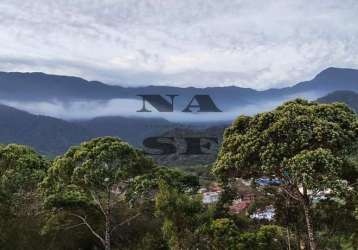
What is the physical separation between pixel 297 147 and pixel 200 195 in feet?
19.0

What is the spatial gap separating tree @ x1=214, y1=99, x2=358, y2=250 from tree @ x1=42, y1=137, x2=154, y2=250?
5.10 m

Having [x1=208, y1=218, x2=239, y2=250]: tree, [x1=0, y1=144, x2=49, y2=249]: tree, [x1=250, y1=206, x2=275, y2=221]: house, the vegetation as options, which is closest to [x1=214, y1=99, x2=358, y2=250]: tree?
the vegetation

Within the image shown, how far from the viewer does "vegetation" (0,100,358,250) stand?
56.2 feet

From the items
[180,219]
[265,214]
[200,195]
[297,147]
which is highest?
[297,147]

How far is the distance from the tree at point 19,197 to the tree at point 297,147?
9277mm

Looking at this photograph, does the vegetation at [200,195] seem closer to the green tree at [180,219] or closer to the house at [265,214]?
the green tree at [180,219]

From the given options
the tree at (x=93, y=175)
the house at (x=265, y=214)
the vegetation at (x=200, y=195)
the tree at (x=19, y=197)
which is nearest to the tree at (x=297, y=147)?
the vegetation at (x=200, y=195)

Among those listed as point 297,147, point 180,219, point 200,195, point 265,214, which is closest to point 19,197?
point 180,219

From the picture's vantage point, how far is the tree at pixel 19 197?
21984mm

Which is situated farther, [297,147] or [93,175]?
[93,175]

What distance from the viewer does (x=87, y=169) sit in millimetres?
21438

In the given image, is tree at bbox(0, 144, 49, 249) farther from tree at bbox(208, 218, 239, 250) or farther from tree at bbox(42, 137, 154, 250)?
tree at bbox(208, 218, 239, 250)

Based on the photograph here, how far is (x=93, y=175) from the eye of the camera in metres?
21.6

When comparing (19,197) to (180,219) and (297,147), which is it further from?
Result: (297,147)
